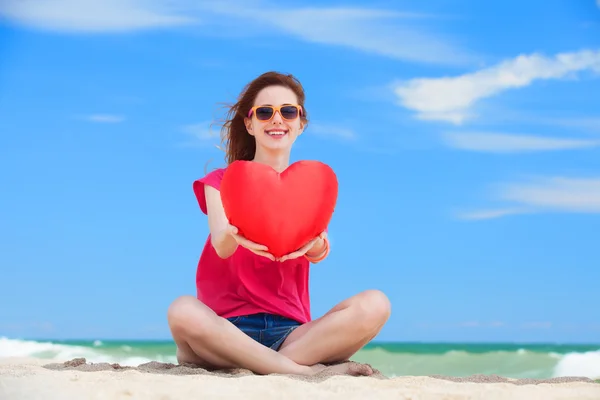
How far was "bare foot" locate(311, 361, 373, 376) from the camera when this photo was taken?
310cm

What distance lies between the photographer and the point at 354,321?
3.14 m

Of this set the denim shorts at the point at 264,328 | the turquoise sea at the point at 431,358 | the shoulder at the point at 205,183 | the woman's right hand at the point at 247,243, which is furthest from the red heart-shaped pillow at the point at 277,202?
the turquoise sea at the point at 431,358

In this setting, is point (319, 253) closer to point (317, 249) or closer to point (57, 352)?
point (317, 249)

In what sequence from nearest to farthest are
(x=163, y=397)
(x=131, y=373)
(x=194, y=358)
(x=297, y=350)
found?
(x=163, y=397)
(x=131, y=373)
(x=297, y=350)
(x=194, y=358)

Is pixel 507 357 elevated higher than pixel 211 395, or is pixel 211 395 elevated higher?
pixel 507 357

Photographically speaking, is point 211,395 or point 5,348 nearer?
point 211,395

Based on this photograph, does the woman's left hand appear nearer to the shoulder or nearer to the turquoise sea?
the shoulder

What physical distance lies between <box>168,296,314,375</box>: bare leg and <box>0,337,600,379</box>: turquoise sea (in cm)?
791

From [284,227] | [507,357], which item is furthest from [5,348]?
[284,227]

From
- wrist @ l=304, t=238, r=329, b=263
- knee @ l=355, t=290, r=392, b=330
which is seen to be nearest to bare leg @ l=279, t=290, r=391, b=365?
knee @ l=355, t=290, r=392, b=330

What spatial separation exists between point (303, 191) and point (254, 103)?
795mm

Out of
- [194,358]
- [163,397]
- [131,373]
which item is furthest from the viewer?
[194,358]

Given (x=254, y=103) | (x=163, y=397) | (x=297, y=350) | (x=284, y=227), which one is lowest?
(x=163, y=397)

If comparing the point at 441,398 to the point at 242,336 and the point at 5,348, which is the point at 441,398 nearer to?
the point at 242,336
